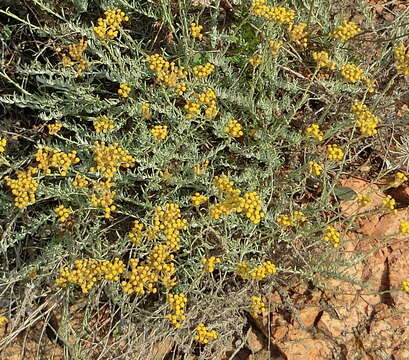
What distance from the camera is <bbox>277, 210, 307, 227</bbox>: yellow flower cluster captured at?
2744 mm

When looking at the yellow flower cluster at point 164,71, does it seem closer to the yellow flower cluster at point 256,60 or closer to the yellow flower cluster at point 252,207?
the yellow flower cluster at point 256,60

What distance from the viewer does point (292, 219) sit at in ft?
9.28

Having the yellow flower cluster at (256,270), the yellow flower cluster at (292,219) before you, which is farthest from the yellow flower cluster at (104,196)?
the yellow flower cluster at (292,219)

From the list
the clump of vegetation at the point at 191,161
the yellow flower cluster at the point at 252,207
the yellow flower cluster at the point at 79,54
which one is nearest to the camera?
the yellow flower cluster at the point at 252,207

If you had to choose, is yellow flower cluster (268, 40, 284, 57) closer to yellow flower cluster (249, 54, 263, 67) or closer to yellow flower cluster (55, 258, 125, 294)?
yellow flower cluster (249, 54, 263, 67)

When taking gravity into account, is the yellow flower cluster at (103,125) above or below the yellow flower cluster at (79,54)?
below

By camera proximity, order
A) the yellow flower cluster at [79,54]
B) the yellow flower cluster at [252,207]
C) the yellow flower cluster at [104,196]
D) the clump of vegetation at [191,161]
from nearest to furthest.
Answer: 1. the yellow flower cluster at [252,207]
2. the yellow flower cluster at [104,196]
3. the clump of vegetation at [191,161]
4. the yellow flower cluster at [79,54]

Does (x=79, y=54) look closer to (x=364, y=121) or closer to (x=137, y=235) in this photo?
(x=137, y=235)

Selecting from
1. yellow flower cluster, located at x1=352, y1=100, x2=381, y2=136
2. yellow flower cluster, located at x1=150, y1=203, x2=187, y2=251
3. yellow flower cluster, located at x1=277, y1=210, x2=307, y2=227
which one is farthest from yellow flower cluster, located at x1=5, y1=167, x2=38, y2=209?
yellow flower cluster, located at x1=352, y1=100, x2=381, y2=136

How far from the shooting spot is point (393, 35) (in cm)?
335

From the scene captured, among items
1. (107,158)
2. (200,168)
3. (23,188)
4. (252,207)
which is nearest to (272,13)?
(200,168)

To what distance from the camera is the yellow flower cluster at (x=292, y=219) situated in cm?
274

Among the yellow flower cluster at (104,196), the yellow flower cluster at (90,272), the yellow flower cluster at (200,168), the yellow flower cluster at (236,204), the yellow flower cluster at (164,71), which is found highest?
the yellow flower cluster at (164,71)

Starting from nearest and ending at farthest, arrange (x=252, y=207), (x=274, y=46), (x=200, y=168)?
(x=252, y=207)
(x=274, y=46)
(x=200, y=168)
